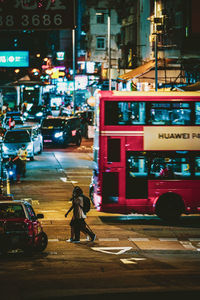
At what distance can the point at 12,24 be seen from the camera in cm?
1329

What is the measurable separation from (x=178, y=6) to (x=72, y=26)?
25095mm

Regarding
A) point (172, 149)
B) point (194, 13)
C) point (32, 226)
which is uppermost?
point (194, 13)

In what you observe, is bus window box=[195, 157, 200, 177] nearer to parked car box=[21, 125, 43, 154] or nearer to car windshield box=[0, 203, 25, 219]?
car windshield box=[0, 203, 25, 219]

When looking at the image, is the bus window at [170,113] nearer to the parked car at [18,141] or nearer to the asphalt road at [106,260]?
the asphalt road at [106,260]

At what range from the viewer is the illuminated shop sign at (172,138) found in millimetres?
19031

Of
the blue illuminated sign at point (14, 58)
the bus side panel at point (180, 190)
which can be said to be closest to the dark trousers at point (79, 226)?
the bus side panel at point (180, 190)

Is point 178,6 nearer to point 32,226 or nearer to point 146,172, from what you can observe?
point 146,172

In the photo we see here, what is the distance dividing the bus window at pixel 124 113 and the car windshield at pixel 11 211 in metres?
5.08

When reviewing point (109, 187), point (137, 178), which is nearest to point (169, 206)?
point (137, 178)

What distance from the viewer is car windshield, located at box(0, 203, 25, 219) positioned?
1452 cm

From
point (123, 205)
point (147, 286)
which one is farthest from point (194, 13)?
point (147, 286)

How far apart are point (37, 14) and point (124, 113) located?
20.6ft

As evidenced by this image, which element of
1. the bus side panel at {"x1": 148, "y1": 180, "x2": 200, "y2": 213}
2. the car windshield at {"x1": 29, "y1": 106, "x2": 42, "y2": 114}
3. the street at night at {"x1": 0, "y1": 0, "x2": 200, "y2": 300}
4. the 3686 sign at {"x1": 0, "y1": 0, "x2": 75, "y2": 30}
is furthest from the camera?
the car windshield at {"x1": 29, "y1": 106, "x2": 42, "y2": 114}

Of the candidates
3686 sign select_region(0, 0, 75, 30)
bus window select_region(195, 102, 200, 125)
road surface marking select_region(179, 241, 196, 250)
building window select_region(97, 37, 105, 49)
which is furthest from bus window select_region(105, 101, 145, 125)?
building window select_region(97, 37, 105, 49)
